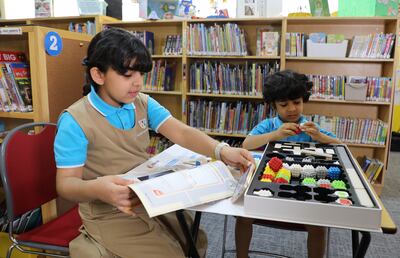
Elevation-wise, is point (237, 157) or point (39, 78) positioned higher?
point (39, 78)

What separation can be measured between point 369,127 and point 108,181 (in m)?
2.96

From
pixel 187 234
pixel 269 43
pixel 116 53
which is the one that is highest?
pixel 269 43

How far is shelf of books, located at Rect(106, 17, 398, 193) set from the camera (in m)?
3.26

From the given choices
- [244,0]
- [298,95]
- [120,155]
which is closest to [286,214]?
[120,155]

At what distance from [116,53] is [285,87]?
3.47 ft

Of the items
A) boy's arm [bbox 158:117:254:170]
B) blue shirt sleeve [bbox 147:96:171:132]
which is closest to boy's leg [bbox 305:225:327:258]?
boy's arm [bbox 158:117:254:170]

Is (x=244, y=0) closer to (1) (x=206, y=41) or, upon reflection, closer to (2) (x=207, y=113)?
(1) (x=206, y=41)

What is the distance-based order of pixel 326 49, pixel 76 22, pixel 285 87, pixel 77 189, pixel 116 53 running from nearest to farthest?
pixel 77 189 → pixel 116 53 → pixel 285 87 → pixel 326 49 → pixel 76 22

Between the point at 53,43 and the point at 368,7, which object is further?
the point at 368,7

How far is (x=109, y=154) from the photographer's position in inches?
49.1

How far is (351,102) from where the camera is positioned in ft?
10.8

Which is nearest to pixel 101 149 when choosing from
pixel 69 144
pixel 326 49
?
pixel 69 144

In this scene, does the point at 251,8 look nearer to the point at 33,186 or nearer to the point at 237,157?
the point at 237,157

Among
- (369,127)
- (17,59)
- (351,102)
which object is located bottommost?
(369,127)
